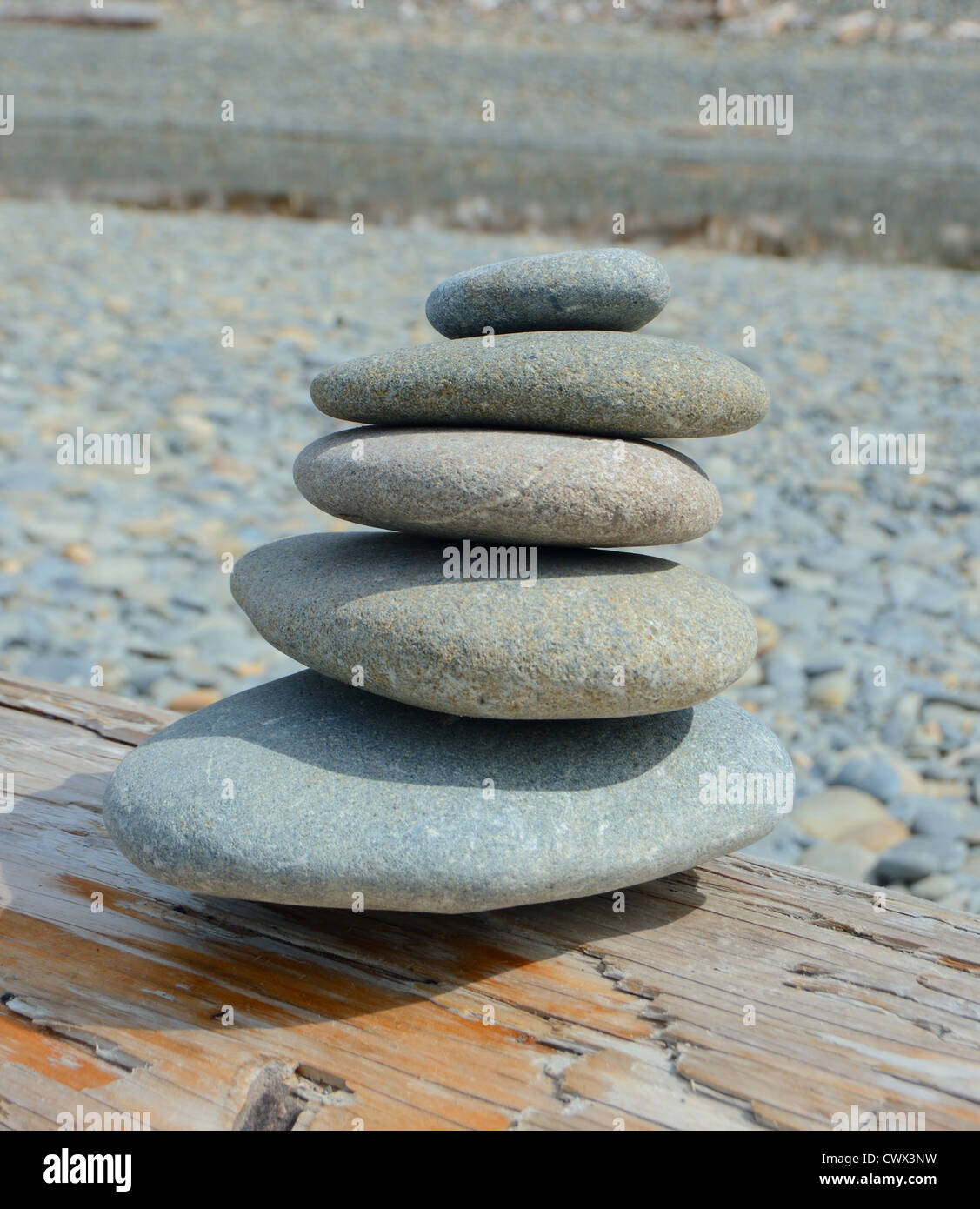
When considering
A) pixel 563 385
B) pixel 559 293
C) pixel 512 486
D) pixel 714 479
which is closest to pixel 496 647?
pixel 512 486

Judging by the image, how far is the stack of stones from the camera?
6.68 feet

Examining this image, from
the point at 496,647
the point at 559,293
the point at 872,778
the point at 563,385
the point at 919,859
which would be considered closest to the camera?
the point at 496,647

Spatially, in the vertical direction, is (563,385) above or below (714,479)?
above

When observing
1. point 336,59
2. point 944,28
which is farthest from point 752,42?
point 336,59

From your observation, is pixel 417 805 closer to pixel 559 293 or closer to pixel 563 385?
pixel 563 385

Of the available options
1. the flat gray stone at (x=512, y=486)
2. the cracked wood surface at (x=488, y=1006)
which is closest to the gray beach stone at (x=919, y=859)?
the cracked wood surface at (x=488, y=1006)

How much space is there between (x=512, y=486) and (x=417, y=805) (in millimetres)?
608

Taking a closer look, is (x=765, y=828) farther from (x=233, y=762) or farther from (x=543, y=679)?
(x=233, y=762)

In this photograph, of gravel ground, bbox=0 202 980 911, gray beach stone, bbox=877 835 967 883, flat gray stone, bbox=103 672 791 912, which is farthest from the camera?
gravel ground, bbox=0 202 980 911

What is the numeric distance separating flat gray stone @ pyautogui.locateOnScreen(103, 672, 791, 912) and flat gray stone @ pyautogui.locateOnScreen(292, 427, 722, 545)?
1.36 ft

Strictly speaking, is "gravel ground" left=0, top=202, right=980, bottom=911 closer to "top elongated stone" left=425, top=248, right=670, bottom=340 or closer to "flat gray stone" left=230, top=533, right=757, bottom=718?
"flat gray stone" left=230, top=533, right=757, bottom=718

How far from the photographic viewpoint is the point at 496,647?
2061 mm

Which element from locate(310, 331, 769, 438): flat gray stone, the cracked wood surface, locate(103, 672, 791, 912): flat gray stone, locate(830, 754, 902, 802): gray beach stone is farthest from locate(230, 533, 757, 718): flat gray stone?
locate(830, 754, 902, 802): gray beach stone

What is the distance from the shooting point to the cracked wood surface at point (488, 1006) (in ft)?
6.05
